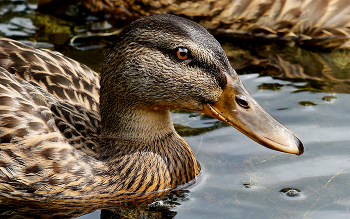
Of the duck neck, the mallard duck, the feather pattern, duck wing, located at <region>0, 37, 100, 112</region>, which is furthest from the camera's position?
the feather pattern

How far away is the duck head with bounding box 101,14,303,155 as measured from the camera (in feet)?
14.4

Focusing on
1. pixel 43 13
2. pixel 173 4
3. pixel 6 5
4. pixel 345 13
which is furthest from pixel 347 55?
pixel 6 5

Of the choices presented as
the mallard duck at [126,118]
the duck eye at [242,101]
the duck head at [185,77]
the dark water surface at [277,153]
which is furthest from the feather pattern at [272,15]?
the duck eye at [242,101]

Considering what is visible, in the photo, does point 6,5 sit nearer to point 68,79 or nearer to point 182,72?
point 68,79

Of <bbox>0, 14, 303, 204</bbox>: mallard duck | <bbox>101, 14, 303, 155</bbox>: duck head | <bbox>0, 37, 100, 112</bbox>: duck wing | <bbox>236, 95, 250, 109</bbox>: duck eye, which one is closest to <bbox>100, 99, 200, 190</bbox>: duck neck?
<bbox>0, 14, 303, 204</bbox>: mallard duck

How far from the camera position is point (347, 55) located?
24.2 feet

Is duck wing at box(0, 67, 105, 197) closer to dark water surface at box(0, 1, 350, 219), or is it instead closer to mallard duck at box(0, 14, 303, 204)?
mallard duck at box(0, 14, 303, 204)

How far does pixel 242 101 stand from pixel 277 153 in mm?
1241

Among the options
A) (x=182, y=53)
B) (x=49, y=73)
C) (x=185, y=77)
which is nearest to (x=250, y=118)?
(x=185, y=77)

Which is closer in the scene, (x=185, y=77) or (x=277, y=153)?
(x=185, y=77)

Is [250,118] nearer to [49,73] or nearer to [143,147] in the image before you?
[143,147]

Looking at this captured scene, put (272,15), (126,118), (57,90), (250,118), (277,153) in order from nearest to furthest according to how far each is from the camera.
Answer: (250,118)
(126,118)
(57,90)
(277,153)
(272,15)

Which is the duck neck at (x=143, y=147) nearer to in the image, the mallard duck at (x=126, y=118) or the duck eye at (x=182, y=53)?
the mallard duck at (x=126, y=118)

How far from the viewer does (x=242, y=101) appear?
446cm
